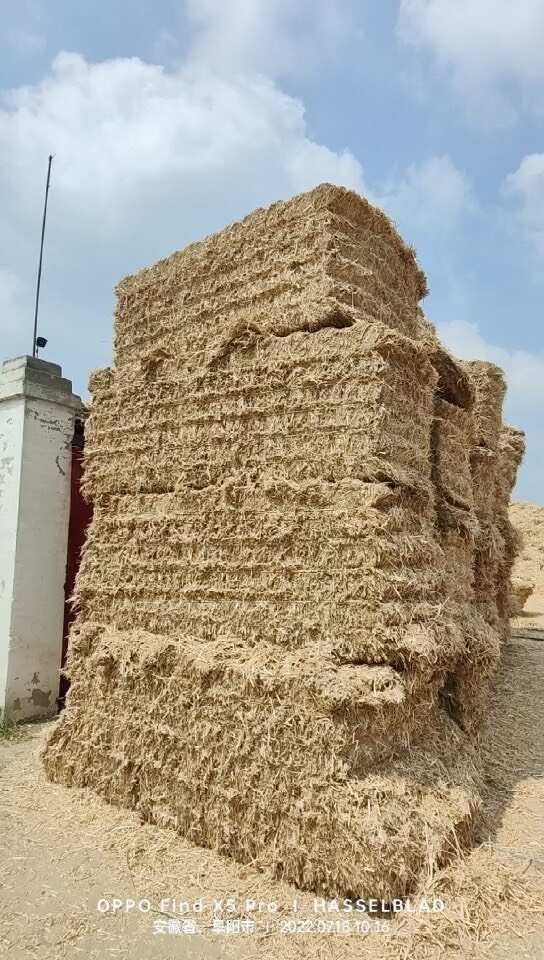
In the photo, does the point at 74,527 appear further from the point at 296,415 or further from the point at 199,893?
the point at 199,893

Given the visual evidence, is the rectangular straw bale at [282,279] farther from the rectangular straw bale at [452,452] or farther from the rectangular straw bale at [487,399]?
the rectangular straw bale at [487,399]

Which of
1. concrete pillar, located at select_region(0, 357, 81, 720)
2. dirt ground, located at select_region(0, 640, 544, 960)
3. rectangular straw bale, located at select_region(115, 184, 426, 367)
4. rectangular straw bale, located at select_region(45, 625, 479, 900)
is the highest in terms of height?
rectangular straw bale, located at select_region(115, 184, 426, 367)

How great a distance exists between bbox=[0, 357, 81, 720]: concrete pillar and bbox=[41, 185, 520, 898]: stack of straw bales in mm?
1840

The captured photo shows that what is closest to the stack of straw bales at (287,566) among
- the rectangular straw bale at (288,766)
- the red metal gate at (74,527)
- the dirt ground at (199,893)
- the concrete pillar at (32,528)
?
the rectangular straw bale at (288,766)

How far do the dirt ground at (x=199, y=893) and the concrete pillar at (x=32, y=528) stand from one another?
192cm

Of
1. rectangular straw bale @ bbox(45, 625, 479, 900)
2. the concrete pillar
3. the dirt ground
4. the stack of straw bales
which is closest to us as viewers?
the dirt ground

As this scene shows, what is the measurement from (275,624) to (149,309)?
2616mm

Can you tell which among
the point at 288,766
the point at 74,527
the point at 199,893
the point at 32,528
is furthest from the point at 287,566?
the point at 74,527

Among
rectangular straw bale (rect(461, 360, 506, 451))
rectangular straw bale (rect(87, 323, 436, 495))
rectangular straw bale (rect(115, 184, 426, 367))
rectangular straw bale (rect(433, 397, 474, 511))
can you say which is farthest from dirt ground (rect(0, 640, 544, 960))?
rectangular straw bale (rect(461, 360, 506, 451))

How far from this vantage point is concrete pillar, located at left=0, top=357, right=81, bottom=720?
598 cm

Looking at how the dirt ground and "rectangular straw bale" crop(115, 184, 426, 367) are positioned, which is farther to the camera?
"rectangular straw bale" crop(115, 184, 426, 367)

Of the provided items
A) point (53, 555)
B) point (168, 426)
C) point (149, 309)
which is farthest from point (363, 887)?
point (53, 555)

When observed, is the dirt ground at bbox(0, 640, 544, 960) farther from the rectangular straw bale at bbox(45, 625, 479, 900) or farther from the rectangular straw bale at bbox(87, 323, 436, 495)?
the rectangular straw bale at bbox(87, 323, 436, 495)

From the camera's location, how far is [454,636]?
354cm
